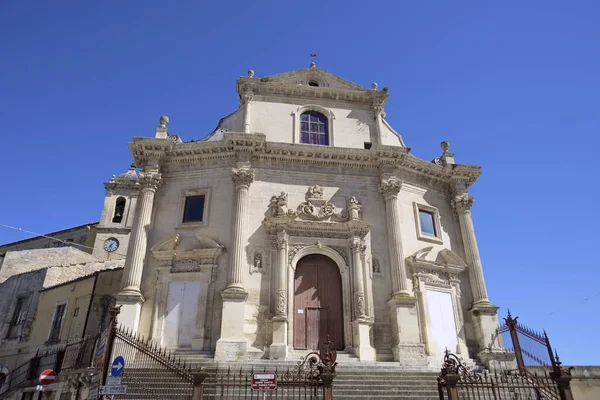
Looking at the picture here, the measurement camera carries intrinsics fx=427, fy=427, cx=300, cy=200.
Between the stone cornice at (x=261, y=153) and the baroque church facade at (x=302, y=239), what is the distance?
5 centimetres

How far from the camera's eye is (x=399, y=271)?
15.8 m

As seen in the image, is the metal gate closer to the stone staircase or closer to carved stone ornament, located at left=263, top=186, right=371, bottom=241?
the stone staircase

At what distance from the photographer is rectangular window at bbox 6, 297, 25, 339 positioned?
77.2ft

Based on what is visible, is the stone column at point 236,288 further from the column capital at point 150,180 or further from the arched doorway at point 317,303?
the column capital at point 150,180

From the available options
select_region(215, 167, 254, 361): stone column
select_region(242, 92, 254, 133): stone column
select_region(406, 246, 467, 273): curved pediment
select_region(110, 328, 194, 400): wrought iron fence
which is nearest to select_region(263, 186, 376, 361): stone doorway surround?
select_region(215, 167, 254, 361): stone column

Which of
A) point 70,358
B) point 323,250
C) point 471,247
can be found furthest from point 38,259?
point 471,247

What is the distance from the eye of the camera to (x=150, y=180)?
666 inches

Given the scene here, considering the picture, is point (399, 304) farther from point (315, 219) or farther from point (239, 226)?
point (239, 226)

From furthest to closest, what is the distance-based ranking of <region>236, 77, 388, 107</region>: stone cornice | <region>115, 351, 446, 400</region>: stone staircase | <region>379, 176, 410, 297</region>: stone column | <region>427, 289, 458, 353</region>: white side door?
<region>236, 77, 388, 107</region>: stone cornice
<region>427, 289, 458, 353</region>: white side door
<region>379, 176, 410, 297</region>: stone column
<region>115, 351, 446, 400</region>: stone staircase

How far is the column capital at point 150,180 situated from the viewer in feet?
55.4

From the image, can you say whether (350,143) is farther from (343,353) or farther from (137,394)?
(137,394)

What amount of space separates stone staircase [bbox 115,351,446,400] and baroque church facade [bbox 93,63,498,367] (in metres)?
1.09

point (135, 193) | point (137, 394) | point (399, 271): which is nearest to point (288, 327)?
point (399, 271)

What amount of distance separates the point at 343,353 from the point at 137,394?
675cm
